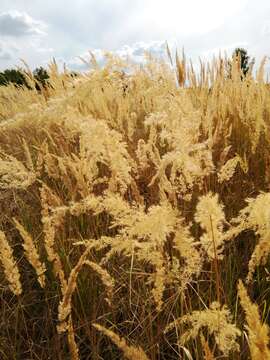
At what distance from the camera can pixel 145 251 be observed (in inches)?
31.0

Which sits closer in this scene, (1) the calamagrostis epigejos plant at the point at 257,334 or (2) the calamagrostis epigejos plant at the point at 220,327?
(1) the calamagrostis epigejos plant at the point at 257,334

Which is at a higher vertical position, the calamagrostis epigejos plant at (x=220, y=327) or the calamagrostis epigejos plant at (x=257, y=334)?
the calamagrostis epigejos plant at (x=257, y=334)

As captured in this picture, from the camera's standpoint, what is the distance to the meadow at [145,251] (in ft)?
2.45

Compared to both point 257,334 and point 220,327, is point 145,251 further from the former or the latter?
point 257,334

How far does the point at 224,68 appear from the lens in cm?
274

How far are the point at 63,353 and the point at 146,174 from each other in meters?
0.84

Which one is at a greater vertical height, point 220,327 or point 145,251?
point 145,251

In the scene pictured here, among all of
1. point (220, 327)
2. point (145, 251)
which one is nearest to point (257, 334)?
point (220, 327)

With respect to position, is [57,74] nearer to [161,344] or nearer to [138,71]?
[138,71]

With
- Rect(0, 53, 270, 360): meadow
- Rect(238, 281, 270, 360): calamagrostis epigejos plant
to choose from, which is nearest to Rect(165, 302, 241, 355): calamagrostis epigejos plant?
Rect(0, 53, 270, 360): meadow

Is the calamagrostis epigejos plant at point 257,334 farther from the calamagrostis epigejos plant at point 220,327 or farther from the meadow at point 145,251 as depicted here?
the calamagrostis epigejos plant at point 220,327

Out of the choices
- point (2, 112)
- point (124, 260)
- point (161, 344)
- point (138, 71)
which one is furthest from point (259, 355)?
point (2, 112)

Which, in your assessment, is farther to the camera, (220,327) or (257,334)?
(220,327)

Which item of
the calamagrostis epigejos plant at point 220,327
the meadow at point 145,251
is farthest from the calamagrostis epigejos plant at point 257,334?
the calamagrostis epigejos plant at point 220,327
